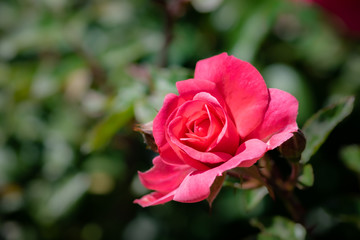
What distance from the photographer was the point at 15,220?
1463 millimetres

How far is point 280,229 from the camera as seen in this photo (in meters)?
0.62

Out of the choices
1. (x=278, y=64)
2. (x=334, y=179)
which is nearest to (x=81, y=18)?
(x=278, y=64)

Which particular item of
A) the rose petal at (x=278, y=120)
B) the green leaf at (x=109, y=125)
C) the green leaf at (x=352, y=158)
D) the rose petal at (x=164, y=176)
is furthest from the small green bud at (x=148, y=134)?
the green leaf at (x=352, y=158)

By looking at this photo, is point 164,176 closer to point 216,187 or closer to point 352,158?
point 216,187

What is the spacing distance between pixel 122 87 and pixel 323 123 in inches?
19.8

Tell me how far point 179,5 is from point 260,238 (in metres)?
0.61

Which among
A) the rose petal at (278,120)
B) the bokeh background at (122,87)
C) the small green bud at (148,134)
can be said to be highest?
the rose petal at (278,120)

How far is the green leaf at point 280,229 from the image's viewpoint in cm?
59

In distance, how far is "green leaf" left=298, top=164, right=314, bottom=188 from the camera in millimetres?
544

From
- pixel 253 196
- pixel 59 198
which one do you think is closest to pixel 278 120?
pixel 253 196

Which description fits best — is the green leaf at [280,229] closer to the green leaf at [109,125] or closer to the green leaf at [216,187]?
the green leaf at [216,187]

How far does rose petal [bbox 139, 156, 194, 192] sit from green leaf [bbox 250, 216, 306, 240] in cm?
19

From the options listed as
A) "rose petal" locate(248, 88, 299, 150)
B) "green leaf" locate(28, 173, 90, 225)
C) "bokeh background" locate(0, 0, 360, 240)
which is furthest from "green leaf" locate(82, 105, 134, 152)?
"green leaf" locate(28, 173, 90, 225)

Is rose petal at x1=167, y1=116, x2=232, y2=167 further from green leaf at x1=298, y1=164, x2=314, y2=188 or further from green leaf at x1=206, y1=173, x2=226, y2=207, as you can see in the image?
green leaf at x1=298, y1=164, x2=314, y2=188
